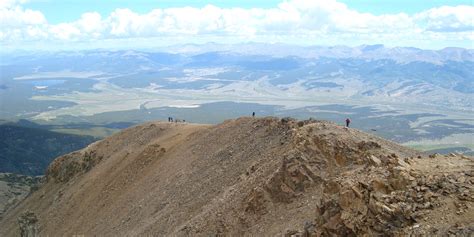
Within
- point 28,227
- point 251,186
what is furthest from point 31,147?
point 251,186

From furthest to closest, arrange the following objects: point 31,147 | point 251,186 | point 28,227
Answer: point 31,147
point 28,227
point 251,186

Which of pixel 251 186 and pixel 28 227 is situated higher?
pixel 251 186

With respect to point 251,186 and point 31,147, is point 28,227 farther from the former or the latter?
point 31,147

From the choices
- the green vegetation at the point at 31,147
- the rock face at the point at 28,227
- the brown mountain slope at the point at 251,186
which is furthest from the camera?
the green vegetation at the point at 31,147

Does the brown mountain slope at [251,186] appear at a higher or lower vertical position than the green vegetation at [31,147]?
higher

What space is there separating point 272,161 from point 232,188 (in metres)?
3.12

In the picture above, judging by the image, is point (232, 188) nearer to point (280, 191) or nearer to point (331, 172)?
point (280, 191)

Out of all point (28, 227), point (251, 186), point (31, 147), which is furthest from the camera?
point (31, 147)

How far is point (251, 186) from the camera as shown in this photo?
29703mm

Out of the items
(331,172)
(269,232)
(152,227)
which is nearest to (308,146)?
(331,172)

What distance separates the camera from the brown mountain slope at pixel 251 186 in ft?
54.9

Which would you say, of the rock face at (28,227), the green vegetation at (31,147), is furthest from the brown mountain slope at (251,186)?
the green vegetation at (31,147)

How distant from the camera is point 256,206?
89.9 ft

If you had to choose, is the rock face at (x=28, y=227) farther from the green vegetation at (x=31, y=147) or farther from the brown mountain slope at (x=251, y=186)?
the green vegetation at (x=31, y=147)
